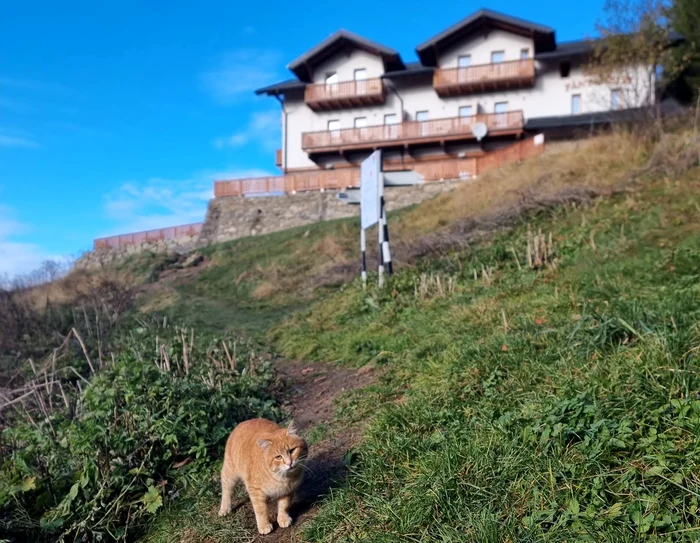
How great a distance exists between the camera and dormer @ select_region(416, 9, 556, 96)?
3062 cm

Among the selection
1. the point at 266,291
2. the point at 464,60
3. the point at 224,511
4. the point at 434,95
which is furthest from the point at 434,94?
the point at 224,511

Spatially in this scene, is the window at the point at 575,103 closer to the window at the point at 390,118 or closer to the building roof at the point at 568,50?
the building roof at the point at 568,50

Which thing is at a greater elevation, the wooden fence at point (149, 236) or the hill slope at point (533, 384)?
the wooden fence at point (149, 236)

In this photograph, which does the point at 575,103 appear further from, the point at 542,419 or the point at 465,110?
the point at 542,419

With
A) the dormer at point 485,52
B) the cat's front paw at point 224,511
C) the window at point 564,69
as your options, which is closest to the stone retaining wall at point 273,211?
the dormer at point 485,52

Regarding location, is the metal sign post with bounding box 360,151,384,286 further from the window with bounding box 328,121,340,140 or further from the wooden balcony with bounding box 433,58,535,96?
the wooden balcony with bounding box 433,58,535,96

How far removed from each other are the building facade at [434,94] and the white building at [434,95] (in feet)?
0.18

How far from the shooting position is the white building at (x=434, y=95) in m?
30.5

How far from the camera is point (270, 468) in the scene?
3.44 meters

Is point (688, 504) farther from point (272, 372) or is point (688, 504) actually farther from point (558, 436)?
point (272, 372)

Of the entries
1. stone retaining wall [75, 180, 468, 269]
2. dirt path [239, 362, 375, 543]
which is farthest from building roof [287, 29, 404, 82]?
dirt path [239, 362, 375, 543]

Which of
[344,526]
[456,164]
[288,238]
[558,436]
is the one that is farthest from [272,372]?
[456,164]

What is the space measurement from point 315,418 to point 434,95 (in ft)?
100

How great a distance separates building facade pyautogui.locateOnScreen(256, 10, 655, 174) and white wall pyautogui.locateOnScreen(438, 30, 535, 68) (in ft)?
0.18
